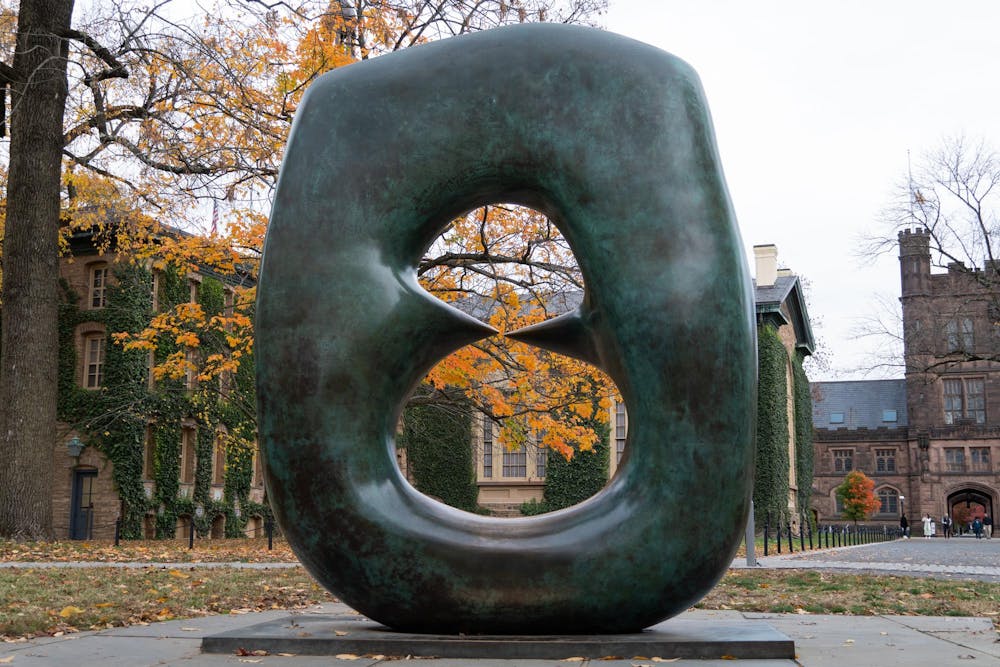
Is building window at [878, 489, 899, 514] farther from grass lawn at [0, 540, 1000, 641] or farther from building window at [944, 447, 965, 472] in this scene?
grass lawn at [0, 540, 1000, 641]

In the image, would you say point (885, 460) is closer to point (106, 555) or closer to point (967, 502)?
point (967, 502)

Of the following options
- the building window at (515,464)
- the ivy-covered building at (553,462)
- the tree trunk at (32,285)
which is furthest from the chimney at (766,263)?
the tree trunk at (32,285)

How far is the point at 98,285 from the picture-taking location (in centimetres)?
2694

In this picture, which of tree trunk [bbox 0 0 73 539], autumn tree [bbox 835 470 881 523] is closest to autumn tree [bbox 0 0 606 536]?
tree trunk [bbox 0 0 73 539]

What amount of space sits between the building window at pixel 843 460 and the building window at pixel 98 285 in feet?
156

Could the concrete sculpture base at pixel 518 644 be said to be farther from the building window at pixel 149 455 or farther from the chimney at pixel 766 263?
the chimney at pixel 766 263

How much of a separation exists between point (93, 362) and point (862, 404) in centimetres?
5170

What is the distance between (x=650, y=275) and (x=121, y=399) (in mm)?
23385

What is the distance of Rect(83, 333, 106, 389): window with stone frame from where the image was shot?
26.4m

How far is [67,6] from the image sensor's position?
15.3m

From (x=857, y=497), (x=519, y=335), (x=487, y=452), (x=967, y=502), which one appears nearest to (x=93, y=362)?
(x=487, y=452)

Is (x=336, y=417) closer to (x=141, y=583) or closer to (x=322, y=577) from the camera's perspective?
(x=322, y=577)

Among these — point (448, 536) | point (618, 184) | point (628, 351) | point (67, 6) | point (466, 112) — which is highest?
point (67, 6)

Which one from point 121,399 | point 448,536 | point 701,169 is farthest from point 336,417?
point 121,399
